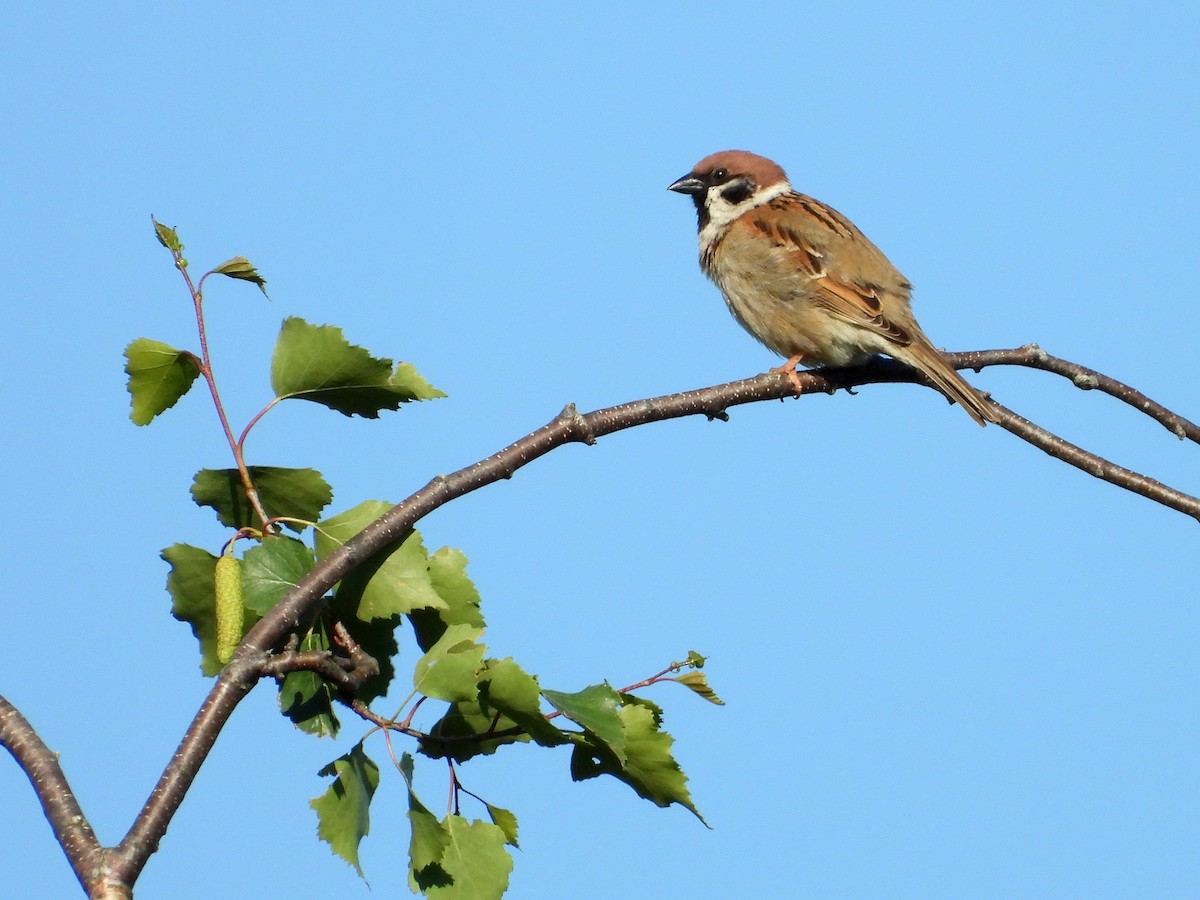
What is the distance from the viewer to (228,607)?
250 centimetres

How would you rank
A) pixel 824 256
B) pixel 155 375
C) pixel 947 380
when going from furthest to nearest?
pixel 824 256 → pixel 947 380 → pixel 155 375

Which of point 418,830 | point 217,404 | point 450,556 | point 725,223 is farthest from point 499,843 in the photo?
point 725,223

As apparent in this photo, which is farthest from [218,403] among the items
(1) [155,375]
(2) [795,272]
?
(2) [795,272]

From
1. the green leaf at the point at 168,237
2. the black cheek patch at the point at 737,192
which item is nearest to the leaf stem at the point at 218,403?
the green leaf at the point at 168,237

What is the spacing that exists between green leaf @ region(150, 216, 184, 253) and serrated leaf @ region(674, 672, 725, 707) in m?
1.30

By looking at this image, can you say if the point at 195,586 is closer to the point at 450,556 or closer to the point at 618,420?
the point at 450,556

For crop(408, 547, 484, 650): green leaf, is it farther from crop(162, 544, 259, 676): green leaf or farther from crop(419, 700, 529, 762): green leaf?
crop(162, 544, 259, 676): green leaf

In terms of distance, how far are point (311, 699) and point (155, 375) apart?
29.5 inches

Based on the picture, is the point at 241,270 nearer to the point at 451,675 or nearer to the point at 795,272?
the point at 451,675

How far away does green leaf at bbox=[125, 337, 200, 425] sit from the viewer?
2697mm

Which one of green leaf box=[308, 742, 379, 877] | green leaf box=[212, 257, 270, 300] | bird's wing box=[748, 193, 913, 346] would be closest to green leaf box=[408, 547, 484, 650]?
green leaf box=[308, 742, 379, 877]

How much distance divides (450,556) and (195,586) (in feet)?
1.73

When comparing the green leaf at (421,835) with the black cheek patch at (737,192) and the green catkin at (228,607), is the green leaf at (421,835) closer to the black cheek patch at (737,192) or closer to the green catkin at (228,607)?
the green catkin at (228,607)

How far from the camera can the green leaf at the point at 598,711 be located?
2375 millimetres
